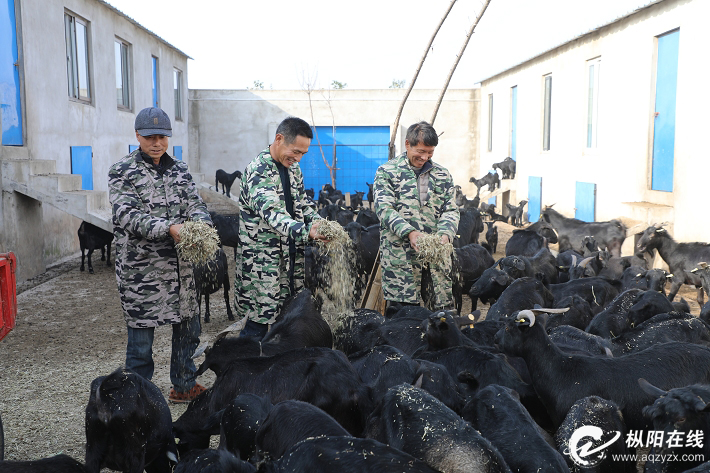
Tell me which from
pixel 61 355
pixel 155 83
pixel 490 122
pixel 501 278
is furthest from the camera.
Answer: pixel 490 122

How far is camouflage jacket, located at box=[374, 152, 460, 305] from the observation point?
211 inches

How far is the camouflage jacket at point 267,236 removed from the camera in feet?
14.0

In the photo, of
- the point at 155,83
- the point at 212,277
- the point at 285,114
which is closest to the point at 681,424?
the point at 212,277

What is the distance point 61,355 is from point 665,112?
32.6ft

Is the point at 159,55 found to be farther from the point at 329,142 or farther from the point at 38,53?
the point at 38,53

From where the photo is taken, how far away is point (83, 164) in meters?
13.6

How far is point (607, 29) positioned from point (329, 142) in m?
13.2

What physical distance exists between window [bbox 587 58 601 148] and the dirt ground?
5457 mm

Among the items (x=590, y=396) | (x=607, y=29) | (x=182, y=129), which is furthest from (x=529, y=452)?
(x=182, y=129)

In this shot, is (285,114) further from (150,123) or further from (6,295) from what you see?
(6,295)

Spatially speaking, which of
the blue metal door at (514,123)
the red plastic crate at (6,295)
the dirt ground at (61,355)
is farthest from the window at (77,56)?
the blue metal door at (514,123)

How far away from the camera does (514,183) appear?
66.2 feet

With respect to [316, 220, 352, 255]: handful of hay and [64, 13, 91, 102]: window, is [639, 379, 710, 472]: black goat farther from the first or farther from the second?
[64, 13, 91, 102]: window

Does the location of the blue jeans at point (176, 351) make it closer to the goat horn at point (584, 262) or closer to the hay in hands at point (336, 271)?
the hay in hands at point (336, 271)
